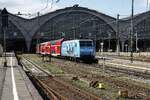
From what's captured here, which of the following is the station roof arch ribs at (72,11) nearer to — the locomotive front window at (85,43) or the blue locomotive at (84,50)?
the blue locomotive at (84,50)

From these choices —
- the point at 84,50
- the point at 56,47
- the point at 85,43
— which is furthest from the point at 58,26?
the point at 84,50

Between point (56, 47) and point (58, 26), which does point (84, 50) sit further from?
point (58, 26)

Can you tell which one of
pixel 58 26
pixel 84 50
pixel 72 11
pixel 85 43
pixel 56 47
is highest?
pixel 72 11

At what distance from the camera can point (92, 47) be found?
67.1m

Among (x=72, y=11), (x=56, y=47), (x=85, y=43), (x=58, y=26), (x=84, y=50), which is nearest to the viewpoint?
(x=84, y=50)

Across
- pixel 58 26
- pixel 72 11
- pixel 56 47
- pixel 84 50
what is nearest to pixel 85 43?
pixel 84 50

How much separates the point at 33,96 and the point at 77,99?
7.08ft

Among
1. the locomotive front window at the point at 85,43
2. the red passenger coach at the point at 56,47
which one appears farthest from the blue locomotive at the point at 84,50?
the red passenger coach at the point at 56,47

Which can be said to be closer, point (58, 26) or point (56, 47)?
Answer: point (56, 47)

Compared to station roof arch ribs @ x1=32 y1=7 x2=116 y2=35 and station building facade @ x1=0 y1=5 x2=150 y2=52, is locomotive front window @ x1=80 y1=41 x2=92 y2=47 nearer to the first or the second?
station building facade @ x1=0 y1=5 x2=150 y2=52

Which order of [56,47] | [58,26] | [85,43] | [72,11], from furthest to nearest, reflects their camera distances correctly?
[58,26], [72,11], [56,47], [85,43]

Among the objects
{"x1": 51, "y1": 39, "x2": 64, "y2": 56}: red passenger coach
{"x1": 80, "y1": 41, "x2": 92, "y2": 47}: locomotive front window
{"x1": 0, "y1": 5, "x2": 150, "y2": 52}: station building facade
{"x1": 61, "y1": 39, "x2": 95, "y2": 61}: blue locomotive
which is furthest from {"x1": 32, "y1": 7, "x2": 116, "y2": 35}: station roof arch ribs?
{"x1": 80, "y1": 41, "x2": 92, "y2": 47}: locomotive front window

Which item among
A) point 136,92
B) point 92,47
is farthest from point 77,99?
point 92,47

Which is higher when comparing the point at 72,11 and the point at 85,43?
the point at 72,11
